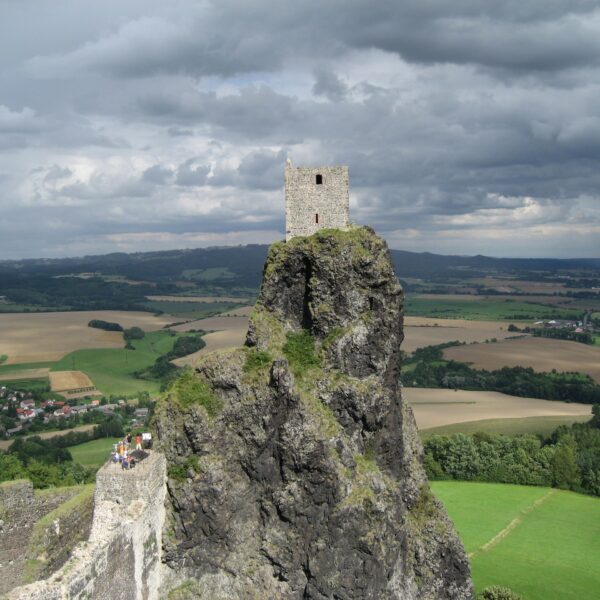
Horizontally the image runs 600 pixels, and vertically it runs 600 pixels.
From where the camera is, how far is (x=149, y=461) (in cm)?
2847

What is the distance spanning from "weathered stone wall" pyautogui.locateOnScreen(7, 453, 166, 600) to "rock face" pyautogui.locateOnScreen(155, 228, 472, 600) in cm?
148

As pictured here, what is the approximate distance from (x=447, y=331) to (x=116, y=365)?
286ft

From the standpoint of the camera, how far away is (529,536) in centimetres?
5600

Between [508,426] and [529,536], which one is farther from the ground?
[508,426]

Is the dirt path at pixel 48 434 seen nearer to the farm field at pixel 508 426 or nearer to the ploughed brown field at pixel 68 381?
the ploughed brown field at pixel 68 381

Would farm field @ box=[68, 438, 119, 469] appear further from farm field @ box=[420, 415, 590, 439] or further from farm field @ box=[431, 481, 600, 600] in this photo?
A: farm field @ box=[420, 415, 590, 439]

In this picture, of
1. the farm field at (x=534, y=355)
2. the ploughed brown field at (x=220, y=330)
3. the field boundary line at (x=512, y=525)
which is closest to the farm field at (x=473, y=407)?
the farm field at (x=534, y=355)

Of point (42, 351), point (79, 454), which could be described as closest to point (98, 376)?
point (42, 351)

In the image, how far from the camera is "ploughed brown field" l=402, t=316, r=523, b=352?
504 ft

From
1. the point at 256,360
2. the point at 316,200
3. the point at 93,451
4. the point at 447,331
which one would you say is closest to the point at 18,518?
the point at 256,360

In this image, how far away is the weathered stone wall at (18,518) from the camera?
29422mm

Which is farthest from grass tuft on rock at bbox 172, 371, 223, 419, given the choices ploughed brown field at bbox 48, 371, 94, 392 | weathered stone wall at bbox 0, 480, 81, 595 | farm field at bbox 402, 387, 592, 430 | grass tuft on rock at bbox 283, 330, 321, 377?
ploughed brown field at bbox 48, 371, 94, 392

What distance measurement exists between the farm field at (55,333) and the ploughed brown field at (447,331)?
69.1m

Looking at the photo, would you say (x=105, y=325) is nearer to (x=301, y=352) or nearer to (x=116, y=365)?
(x=116, y=365)
